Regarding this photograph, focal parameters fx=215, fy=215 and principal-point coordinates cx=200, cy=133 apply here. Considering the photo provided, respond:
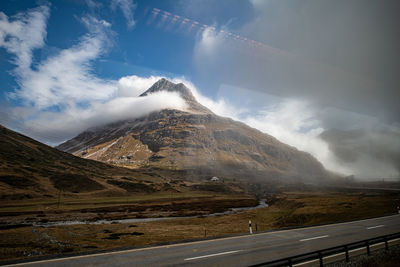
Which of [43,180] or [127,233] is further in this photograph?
[43,180]

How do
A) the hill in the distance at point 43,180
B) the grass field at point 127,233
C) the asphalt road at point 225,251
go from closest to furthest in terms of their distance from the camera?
the asphalt road at point 225,251, the grass field at point 127,233, the hill in the distance at point 43,180

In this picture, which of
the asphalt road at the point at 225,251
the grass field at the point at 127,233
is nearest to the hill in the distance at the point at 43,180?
the grass field at the point at 127,233

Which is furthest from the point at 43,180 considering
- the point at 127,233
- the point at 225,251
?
the point at 225,251

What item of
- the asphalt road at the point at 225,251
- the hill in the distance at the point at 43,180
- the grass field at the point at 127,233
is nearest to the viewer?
the asphalt road at the point at 225,251

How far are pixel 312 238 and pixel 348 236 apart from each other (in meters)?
3.44

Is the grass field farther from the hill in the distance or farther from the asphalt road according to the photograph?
the hill in the distance

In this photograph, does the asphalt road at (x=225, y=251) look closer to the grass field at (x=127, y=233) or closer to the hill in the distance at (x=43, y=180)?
the grass field at (x=127, y=233)

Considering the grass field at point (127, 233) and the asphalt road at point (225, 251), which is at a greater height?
the asphalt road at point (225, 251)

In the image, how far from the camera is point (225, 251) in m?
16.1

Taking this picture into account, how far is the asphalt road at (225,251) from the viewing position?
1398 cm

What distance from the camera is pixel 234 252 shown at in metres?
15.8

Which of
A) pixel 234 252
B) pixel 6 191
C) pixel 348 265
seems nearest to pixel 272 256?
pixel 234 252

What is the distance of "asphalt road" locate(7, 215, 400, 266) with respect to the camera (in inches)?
551

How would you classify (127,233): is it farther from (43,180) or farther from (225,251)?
(43,180)
